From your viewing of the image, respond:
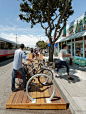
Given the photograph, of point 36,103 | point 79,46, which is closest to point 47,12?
point 79,46

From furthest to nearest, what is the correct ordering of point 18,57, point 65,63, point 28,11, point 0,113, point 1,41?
point 1,41
point 28,11
point 65,63
point 18,57
point 0,113

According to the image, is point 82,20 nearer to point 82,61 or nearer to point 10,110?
point 82,61

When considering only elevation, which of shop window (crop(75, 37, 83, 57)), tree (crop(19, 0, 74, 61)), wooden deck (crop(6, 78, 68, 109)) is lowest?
wooden deck (crop(6, 78, 68, 109))

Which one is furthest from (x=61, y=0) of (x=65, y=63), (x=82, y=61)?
(x=65, y=63)

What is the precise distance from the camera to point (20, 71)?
3.42m

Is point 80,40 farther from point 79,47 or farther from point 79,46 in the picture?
point 79,47

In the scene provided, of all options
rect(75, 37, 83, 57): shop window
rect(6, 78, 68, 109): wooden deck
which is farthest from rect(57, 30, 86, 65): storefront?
rect(6, 78, 68, 109): wooden deck

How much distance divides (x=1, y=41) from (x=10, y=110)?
13.0m

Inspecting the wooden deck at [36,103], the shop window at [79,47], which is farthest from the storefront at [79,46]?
the wooden deck at [36,103]

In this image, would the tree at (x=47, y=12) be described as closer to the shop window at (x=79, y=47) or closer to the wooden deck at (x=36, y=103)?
the shop window at (x=79, y=47)

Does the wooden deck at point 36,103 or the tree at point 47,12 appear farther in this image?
the tree at point 47,12

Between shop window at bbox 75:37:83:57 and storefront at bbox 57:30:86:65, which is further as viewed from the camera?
shop window at bbox 75:37:83:57

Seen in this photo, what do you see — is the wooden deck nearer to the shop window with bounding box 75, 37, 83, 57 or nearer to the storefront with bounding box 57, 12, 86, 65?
the storefront with bounding box 57, 12, 86, 65

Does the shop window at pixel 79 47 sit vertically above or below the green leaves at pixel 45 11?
below
